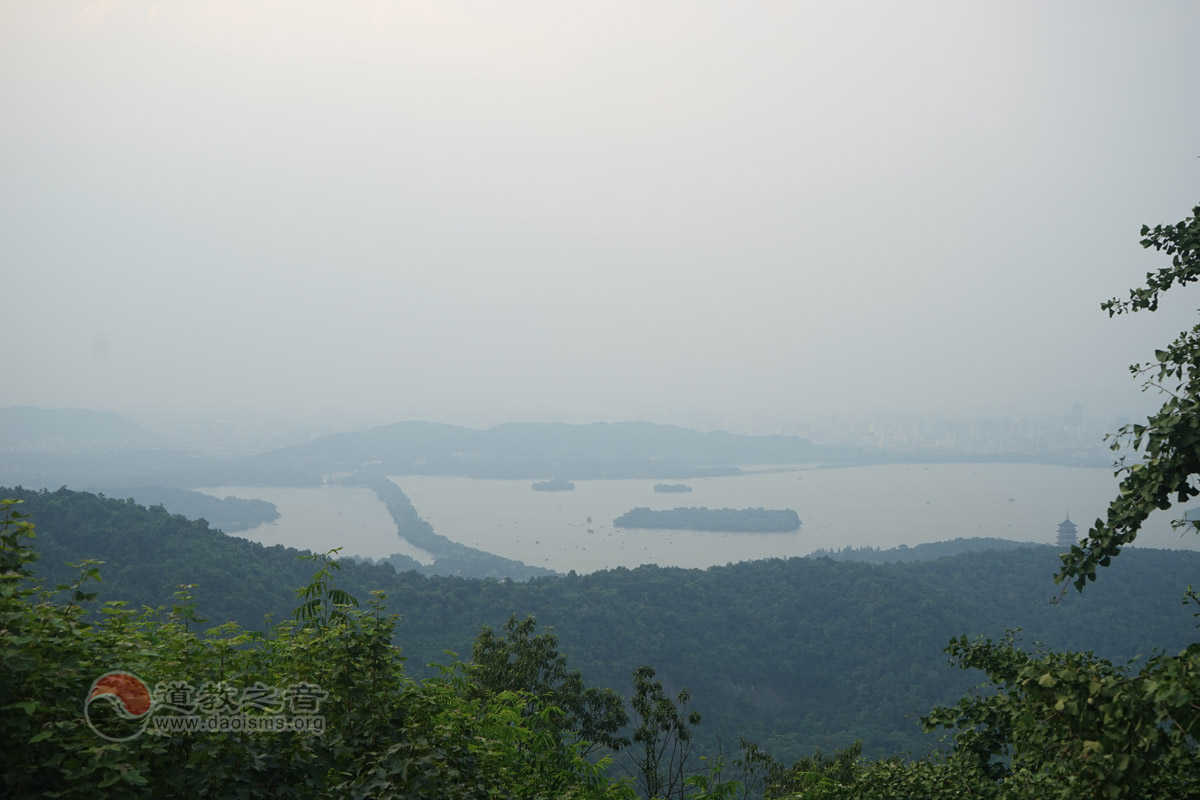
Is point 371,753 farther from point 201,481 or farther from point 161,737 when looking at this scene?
point 201,481

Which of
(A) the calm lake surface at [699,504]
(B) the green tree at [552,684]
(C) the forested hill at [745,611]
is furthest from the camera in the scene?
(A) the calm lake surface at [699,504]

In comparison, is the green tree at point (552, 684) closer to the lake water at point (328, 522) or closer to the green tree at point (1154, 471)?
the green tree at point (1154, 471)

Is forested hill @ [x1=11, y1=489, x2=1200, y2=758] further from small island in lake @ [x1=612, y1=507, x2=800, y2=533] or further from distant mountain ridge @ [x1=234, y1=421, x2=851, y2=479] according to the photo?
distant mountain ridge @ [x1=234, y1=421, x2=851, y2=479]

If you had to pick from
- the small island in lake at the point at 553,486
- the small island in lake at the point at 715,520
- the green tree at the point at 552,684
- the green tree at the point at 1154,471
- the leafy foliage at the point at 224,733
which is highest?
the green tree at the point at 1154,471

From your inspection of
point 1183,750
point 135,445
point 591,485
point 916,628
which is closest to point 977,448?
point 591,485

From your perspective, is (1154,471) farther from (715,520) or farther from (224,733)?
(715,520)

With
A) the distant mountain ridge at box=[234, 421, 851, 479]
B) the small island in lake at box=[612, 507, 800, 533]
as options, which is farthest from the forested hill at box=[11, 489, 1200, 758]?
the distant mountain ridge at box=[234, 421, 851, 479]

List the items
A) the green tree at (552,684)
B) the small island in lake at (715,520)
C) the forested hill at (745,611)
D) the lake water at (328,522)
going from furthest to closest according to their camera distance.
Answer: the small island in lake at (715,520), the lake water at (328,522), the forested hill at (745,611), the green tree at (552,684)

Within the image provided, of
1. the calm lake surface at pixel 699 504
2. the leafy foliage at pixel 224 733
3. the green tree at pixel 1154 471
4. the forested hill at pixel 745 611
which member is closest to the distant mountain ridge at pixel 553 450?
the calm lake surface at pixel 699 504
